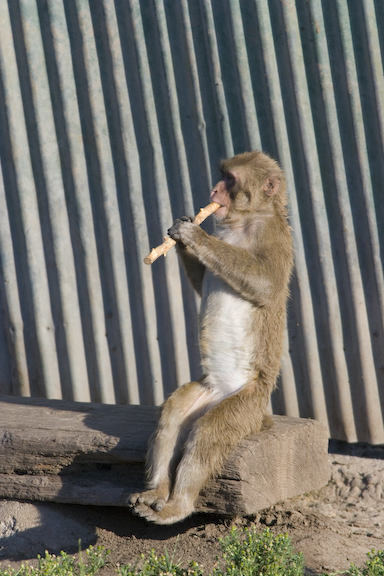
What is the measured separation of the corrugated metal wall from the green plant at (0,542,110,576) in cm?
215

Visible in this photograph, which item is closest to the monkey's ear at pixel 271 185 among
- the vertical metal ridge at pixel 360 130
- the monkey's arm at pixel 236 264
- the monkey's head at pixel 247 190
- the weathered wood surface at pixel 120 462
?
the monkey's head at pixel 247 190

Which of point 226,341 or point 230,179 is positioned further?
point 230,179

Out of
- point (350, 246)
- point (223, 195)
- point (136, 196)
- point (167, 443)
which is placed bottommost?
point (167, 443)

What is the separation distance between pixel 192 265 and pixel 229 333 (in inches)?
24.7

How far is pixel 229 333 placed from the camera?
3.91 meters

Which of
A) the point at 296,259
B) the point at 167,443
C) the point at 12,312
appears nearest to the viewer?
the point at 167,443

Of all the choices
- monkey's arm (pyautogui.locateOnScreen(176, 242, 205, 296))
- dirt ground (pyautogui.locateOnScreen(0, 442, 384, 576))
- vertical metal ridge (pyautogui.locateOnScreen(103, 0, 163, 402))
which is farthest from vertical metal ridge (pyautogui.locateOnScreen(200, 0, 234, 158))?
dirt ground (pyautogui.locateOnScreen(0, 442, 384, 576))

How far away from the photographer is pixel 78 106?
213 inches

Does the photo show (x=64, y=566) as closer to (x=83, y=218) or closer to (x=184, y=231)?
(x=184, y=231)

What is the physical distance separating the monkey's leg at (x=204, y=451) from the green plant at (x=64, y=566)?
34 centimetres

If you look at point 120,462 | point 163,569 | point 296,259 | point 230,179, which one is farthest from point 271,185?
point 163,569

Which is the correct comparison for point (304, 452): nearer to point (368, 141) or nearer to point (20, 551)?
point (20, 551)

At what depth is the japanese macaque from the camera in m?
3.51

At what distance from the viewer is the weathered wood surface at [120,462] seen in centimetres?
363
